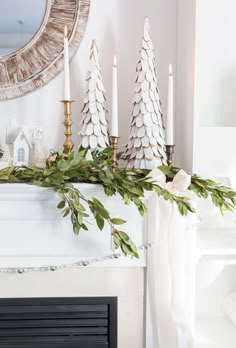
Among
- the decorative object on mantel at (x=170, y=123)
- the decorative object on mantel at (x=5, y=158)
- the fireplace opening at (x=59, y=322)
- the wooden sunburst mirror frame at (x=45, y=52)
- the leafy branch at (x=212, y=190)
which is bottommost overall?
the fireplace opening at (x=59, y=322)


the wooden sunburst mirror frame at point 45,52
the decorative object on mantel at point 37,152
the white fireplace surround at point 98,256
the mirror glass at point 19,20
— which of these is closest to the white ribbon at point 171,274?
the white fireplace surround at point 98,256

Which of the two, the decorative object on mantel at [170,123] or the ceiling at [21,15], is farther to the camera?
the ceiling at [21,15]

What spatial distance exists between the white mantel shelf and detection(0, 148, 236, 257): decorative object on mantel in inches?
1.5

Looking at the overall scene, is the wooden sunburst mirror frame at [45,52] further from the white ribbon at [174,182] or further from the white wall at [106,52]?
the white ribbon at [174,182]

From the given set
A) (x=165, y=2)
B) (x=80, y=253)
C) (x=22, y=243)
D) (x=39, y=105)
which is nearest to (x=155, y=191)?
(x=80, y=253)

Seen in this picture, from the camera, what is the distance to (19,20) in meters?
1.69

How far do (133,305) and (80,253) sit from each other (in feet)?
0.81

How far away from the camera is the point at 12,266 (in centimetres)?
141

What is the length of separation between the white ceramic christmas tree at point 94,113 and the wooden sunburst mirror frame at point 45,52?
5.7 inches

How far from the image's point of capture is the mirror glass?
1686mm

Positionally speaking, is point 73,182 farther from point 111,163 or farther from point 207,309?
point 207,309

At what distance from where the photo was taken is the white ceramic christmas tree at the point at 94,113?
5.23 feet

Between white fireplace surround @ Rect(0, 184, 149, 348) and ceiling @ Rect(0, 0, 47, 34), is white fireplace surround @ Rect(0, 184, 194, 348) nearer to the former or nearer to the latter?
white fireplace surround @ Rect(0, 184, 149, 348)

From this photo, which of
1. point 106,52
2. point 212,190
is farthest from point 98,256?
point 106,52
